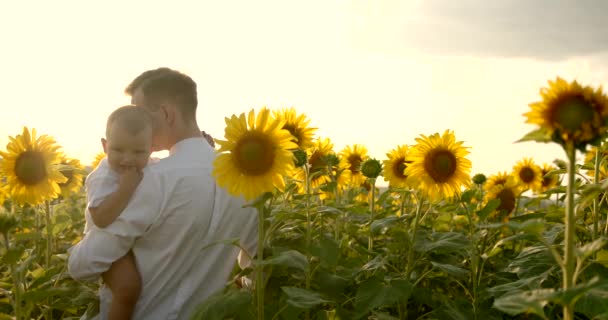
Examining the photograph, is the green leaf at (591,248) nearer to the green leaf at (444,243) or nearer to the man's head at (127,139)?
the green leaf at (444,243)

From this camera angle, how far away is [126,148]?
2.93m

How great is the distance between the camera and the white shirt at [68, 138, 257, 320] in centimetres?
287

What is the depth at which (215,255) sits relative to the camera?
3.06m

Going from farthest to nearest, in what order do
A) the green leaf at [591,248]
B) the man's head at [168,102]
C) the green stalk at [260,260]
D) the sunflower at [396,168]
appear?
the sunflower at [396,168], the man's head at [168,102], the green stalk at [260,260], the green leaf at [591,248]

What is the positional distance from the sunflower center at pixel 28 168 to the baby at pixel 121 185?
Result: 0.87 m

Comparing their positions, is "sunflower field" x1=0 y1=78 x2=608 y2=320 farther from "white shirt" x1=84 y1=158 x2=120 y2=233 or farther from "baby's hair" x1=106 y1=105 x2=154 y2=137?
"baby's hair" x1=106 y1=105 x2=154 y2=137

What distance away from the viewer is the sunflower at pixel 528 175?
666cm

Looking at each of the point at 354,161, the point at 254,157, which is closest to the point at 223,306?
the point at 254,157

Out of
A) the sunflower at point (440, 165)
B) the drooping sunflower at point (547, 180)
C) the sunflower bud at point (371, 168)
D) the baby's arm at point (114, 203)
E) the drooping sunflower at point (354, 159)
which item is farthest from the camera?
the drooping sunflower at point (547, 180)

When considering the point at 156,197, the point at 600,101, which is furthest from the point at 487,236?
the point at 600,101

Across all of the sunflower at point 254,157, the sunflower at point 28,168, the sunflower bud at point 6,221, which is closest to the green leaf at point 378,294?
the sunflower at point 254,157

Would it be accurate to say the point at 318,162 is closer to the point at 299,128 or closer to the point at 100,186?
the point at 299,128

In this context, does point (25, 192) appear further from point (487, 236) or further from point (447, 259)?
point (487, 236)

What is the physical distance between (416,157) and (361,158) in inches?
58.0
